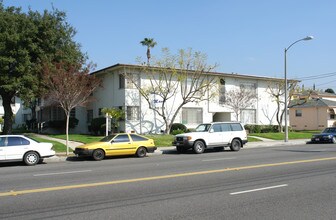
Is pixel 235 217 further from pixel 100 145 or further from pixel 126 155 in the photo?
pixel 126 155

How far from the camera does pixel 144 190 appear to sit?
9445 millimetres

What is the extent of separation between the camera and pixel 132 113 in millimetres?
34406

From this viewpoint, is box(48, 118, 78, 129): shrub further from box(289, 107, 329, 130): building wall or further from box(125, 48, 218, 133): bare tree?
box(289, 107, 329, 130): building wall

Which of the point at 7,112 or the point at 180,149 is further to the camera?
the point at 7,112

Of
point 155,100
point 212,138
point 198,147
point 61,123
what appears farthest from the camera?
point 61,123

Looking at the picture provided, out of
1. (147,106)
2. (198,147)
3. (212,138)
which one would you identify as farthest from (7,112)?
(212,138)

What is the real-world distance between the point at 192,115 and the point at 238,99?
514cm

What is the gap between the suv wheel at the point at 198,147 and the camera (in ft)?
72.2

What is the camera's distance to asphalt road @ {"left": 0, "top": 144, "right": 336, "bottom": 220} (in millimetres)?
7066

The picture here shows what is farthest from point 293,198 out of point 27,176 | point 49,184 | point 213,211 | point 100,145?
point 100,145

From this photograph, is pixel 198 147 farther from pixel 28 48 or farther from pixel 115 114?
pixel 28 48

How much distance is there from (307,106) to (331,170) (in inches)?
1718

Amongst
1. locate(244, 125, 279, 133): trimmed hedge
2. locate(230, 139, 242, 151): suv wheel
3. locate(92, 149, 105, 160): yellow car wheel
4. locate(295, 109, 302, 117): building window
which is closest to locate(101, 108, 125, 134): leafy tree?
locate(230, 139, 242, 151): suv wheel

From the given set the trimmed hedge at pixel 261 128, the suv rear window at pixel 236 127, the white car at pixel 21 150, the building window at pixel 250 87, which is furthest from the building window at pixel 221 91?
the white car at pixel 21 150
